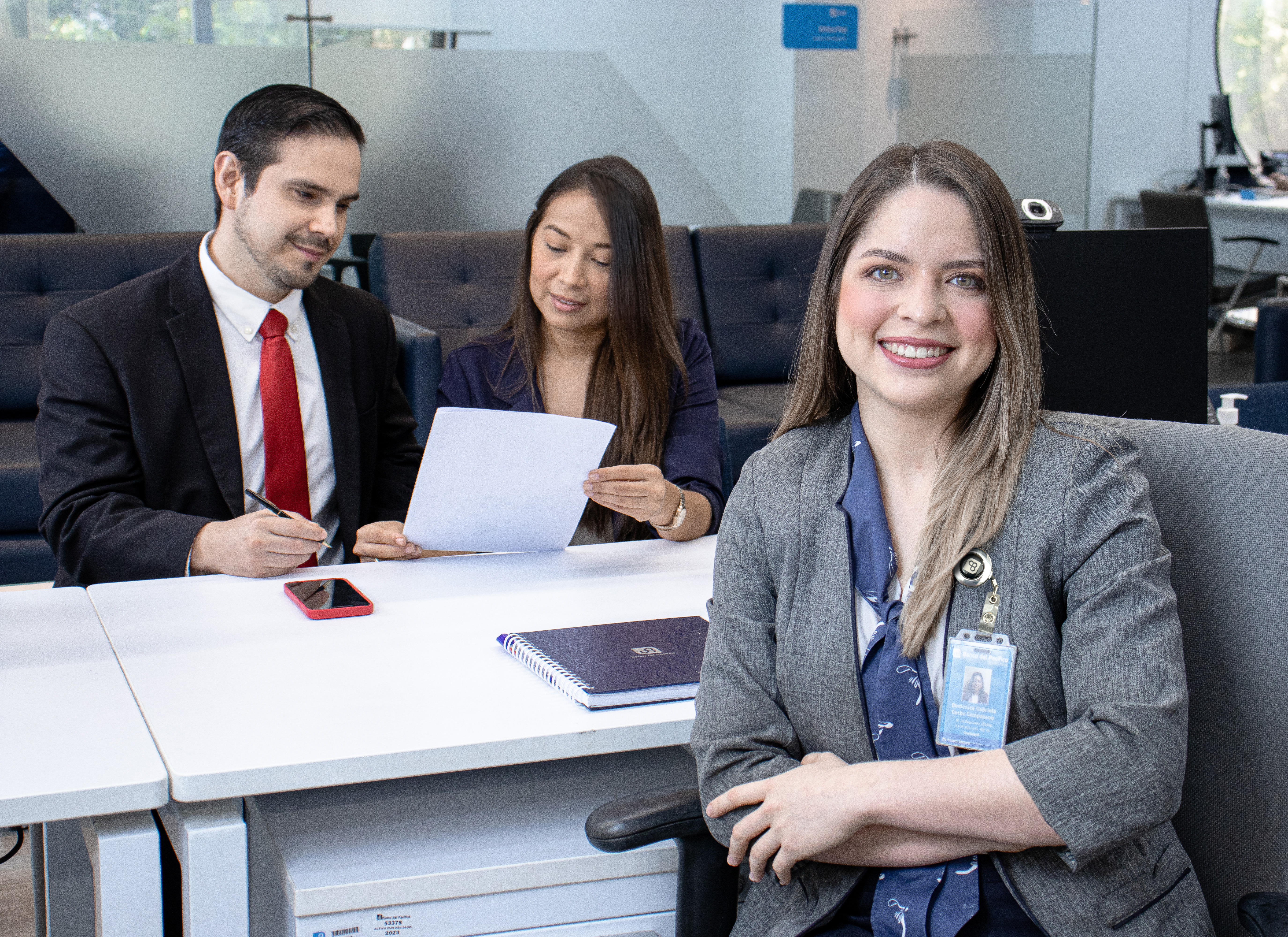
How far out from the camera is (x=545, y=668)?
1348 mm

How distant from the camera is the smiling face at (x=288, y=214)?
197 cm

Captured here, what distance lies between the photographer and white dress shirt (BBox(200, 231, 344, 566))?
1956 millimetres

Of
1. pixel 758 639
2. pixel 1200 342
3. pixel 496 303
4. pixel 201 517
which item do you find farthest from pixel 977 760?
pixel 496 303

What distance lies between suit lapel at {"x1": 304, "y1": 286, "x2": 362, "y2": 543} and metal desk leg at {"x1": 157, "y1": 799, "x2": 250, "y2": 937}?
0.92 metres

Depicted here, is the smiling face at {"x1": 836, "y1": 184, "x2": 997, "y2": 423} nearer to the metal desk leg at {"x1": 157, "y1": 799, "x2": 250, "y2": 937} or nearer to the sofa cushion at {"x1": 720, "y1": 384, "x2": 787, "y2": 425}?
the metal desk leg at {"x1": 157, "y1": 799, "x2": 250, "y2": 937}

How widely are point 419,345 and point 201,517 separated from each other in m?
1.22

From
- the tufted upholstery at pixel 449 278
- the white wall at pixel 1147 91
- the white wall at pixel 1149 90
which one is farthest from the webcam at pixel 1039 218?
the white wall at pixel 1149 90

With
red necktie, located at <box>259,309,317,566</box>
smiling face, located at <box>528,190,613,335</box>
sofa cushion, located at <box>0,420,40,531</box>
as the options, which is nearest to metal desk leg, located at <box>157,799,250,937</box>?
red necktie, located at <box>259,309,317,566</box>

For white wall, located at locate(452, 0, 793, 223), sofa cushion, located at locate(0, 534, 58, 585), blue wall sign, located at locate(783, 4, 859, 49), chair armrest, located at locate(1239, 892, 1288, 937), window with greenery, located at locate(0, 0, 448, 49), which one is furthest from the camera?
blue wall sign, located at locate(783, 4, 859, 49)

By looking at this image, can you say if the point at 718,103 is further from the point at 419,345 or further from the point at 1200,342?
the point at 1200,342

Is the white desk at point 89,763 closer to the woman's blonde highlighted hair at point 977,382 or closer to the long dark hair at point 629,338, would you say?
the woman's blonde highlighted hair at point 977,382

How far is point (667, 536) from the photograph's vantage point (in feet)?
6.39

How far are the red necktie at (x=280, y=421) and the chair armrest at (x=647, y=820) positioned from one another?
0.95m

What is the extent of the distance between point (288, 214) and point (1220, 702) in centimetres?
152
